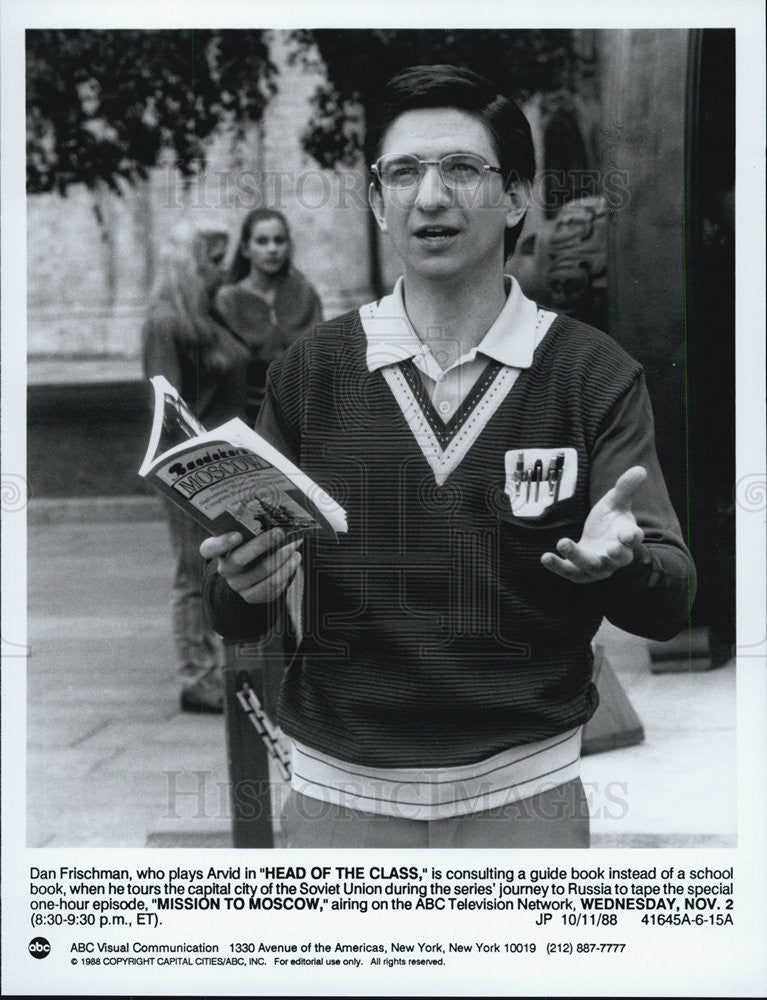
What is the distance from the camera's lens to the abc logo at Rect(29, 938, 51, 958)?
329cm

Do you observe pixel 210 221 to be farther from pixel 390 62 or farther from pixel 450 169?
pixel 450 169

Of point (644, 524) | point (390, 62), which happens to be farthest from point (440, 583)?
point (390, 62)

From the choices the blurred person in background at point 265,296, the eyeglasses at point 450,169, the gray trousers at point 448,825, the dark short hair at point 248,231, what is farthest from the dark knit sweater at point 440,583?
the dark short hair at point 248,231

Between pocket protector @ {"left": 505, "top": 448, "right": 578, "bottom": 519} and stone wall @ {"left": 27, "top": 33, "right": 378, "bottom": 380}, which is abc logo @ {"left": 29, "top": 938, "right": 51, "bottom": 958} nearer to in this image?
stone wall @ {"left": 27, "top": 33, "right": 378, "bottom": 380}

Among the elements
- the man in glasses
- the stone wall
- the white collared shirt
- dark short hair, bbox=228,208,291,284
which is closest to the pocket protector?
the man in glasses

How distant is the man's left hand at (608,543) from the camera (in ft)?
7.92

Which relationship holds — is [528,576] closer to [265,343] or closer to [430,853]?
[430,853]

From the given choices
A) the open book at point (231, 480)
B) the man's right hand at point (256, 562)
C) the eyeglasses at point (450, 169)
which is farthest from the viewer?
the eyeglasses at point (450, 169)

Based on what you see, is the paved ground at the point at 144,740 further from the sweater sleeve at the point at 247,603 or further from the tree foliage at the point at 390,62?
the tree foliage at the point at 390,62

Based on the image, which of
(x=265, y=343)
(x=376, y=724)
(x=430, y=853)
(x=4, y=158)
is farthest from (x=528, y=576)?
(x=4, y=158)

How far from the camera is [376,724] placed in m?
2.71

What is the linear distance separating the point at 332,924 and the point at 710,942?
2.78ft

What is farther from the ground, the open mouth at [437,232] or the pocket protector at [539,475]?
the open mouth at [437,232]

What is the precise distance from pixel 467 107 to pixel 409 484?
28.8 inches
